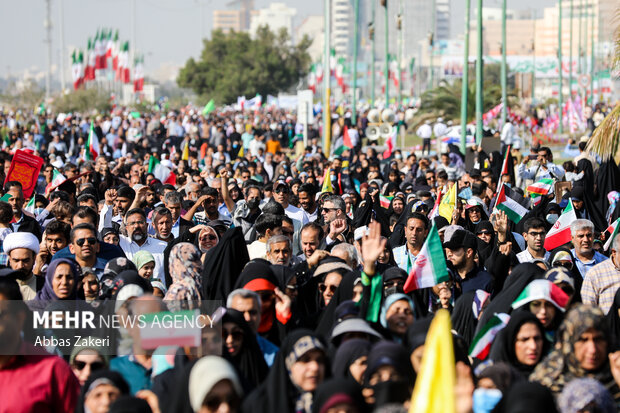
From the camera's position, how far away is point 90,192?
11094 millimetres

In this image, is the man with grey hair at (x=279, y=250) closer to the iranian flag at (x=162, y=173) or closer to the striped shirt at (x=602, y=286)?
the striped shirt at (x=602, y=286)

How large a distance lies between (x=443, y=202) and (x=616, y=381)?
5.86 m

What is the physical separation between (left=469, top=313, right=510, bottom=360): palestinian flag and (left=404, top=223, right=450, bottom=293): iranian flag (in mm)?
1096

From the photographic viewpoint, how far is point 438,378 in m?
3.61

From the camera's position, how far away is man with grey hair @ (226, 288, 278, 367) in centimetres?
547

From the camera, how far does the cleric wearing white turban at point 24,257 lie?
6.87 m

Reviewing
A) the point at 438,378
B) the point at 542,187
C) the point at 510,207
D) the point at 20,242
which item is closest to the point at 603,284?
the point at 438,378

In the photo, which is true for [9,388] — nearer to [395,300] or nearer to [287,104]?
[395,300]

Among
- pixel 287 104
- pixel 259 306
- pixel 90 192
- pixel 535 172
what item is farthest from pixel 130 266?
pixel 287 104

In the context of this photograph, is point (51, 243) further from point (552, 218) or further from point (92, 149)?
point (92, 149)

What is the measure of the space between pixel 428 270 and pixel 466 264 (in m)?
0.54

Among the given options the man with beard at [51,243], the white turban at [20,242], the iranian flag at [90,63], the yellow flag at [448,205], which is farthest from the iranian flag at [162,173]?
→ the iranian flag at [90,63]

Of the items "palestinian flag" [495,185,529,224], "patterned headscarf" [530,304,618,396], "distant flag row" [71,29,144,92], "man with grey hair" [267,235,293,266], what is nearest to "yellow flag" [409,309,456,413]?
"patterned headscarf" [530,304,618,396]

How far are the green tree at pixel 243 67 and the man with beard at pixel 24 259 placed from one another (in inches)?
2694
